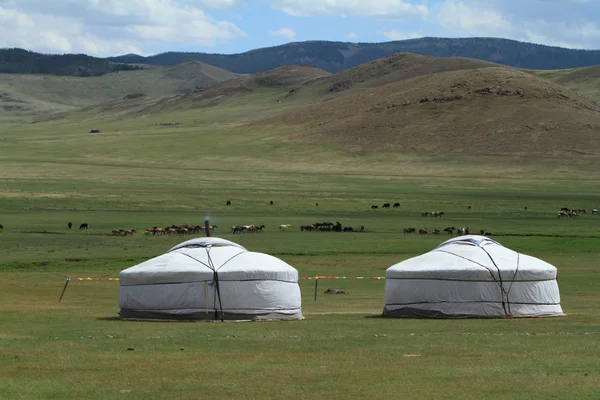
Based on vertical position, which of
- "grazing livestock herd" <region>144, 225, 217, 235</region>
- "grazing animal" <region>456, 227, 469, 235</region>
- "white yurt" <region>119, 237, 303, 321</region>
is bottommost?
"grazing livestock herd" <region>144, 225, 217, 235</region>

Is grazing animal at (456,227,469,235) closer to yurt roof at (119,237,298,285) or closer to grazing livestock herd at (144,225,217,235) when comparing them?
grazing livestock herd at (144,225,217,235)

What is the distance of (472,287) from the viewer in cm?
2275

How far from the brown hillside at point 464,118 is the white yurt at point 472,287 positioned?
3735 inches

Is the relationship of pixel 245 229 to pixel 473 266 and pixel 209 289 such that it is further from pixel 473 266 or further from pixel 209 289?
pixel 209 289

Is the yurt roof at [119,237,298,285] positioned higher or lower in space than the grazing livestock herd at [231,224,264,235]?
higher

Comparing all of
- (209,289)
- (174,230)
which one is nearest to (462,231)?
(174,230)

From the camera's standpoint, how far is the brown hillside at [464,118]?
12081 cm

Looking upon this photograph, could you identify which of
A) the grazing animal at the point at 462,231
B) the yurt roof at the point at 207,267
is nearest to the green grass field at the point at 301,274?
the yurt roof at the point at 207,267

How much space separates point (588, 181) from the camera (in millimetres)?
101688

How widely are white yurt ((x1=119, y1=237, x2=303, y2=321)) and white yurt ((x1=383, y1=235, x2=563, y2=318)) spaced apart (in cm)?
238

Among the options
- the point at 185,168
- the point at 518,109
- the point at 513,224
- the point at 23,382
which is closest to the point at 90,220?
the point at 513,224

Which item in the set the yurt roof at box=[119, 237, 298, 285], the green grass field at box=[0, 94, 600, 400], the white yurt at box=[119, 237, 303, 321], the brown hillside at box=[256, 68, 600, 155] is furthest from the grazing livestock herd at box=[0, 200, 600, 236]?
the brown hillside at box=[256, 68, 600, 155]

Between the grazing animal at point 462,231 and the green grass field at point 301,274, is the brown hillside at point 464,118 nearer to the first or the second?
the green grass field at point 301,274

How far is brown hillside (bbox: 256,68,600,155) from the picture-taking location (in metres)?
121
